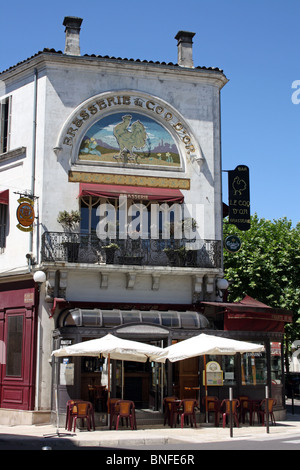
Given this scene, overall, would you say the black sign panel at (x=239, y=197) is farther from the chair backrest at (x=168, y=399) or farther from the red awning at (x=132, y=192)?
the chair backrest at (x=168, y=399)

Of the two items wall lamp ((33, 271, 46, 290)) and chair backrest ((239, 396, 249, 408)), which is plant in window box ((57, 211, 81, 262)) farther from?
chair backrest ((239, 396, 249, 408))

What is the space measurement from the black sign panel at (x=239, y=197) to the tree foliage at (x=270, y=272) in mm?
11099

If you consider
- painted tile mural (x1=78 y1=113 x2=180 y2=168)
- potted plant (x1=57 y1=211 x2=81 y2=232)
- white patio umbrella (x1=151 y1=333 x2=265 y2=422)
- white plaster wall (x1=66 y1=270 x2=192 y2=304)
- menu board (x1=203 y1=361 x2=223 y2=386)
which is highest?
painted tile mural (x1=78 y1=113 x2=180 y2=168)

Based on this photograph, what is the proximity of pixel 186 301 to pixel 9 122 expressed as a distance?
9.35 metres

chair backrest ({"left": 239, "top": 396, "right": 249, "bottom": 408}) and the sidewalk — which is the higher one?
chair backrest ({"left": 239, "top": 396, "right": 249, "bottom": 408})

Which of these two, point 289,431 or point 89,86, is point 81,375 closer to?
point 289,431

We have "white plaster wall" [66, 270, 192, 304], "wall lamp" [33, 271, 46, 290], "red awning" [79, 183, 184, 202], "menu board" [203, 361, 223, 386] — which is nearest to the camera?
"menu board" [203, 361, 223, 386]

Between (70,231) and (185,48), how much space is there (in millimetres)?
8563

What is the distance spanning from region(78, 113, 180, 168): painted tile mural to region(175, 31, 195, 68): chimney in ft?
8.98

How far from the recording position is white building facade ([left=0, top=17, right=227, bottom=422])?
68.3 feet

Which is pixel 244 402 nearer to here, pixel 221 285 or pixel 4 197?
pixel 221 285

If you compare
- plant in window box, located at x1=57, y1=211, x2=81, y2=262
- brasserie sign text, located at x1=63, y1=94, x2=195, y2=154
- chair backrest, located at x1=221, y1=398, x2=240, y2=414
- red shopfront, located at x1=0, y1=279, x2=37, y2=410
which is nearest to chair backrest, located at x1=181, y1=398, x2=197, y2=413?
chair backrest, located at x1=221, y1=398, x2=240, y2=414

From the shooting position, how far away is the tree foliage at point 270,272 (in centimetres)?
3338
